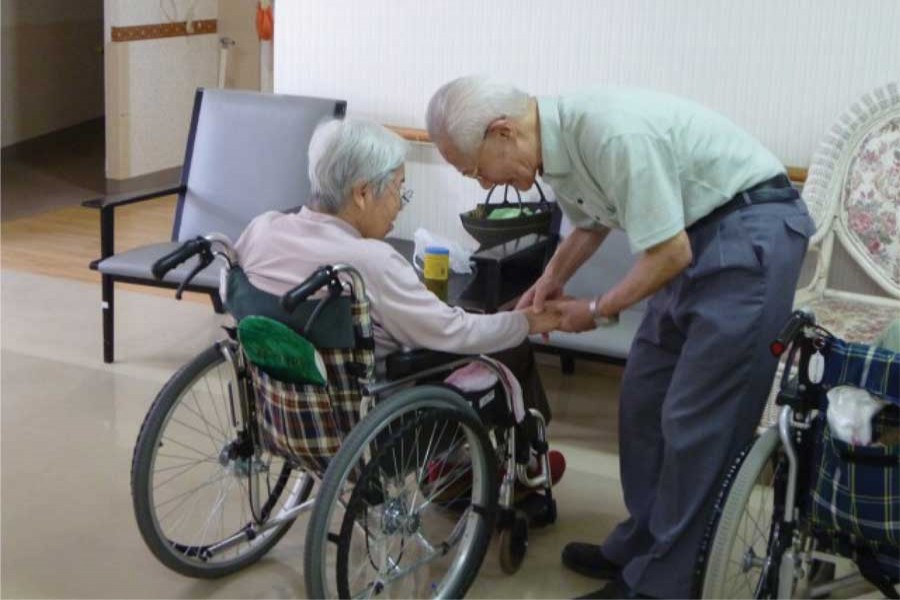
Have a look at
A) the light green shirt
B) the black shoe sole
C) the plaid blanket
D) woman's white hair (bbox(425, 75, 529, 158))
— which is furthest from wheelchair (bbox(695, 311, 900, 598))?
woman's white hair (bbox(425, 75, 529, 158))

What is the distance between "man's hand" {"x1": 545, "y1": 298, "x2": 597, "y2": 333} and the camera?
243 centimetres

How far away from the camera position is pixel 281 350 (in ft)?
7.45

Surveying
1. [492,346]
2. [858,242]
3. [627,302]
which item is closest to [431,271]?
[492,346]

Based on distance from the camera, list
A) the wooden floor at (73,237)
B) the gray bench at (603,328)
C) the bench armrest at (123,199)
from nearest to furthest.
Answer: the gray bench at (603,328)
the bench armrest at (123,199)
the wooden floor at (73,237)

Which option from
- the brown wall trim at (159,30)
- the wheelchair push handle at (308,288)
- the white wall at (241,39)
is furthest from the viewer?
the white wall at (241,39)

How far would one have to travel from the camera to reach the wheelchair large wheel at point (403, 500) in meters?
2.18

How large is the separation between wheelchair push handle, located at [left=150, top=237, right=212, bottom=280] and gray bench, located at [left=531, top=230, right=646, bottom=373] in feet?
3.82

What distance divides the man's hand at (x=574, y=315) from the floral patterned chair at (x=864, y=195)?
1127 millimetres

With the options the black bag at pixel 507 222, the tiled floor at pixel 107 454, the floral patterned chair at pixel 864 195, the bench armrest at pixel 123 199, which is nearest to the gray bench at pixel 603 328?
the black bag at pixel 507 222

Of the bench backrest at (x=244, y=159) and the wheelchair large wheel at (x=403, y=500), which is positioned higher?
the bench backrest at (x=244, y=159)

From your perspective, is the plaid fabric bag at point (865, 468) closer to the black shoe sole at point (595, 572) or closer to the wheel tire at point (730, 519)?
the wheel tire at point (730, 519)

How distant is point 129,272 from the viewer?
383 centimetres

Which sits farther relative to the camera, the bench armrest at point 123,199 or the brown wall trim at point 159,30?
the brown wall trim at point 159,30

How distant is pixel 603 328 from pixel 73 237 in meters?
3.14
